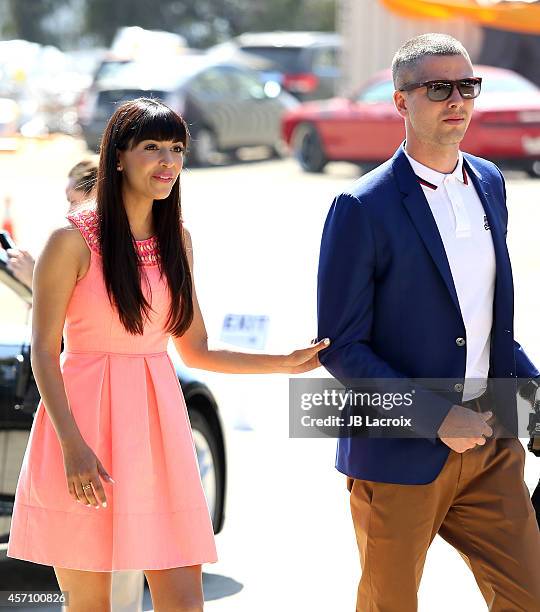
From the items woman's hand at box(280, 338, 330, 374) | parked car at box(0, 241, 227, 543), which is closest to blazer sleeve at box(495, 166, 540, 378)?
woman's hand at box(280, 338, 330, 374)

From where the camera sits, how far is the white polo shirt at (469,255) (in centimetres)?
360

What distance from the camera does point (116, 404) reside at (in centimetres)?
365

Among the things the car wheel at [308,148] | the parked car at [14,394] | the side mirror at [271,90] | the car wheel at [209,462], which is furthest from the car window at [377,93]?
the parked car at [14,394]

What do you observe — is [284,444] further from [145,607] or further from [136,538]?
[136,538]

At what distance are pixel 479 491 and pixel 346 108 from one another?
1713 centimetres

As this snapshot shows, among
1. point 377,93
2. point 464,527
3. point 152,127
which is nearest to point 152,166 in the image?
point 152,127

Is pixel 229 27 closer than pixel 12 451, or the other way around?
pixel 12 451

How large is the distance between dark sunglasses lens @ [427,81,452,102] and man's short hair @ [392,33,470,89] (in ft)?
0.23

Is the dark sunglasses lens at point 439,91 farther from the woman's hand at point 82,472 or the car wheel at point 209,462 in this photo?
the car wheel at point 209,462

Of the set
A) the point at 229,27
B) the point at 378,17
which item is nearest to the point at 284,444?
the point at 378,17

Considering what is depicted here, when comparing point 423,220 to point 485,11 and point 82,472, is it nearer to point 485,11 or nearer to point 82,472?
point 82,472

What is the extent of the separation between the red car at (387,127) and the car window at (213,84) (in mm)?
2099

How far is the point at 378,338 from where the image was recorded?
11.9ft

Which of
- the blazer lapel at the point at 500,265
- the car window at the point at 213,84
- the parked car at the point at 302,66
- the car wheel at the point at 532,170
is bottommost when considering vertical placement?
the blazer lapel at the point at 500,265
